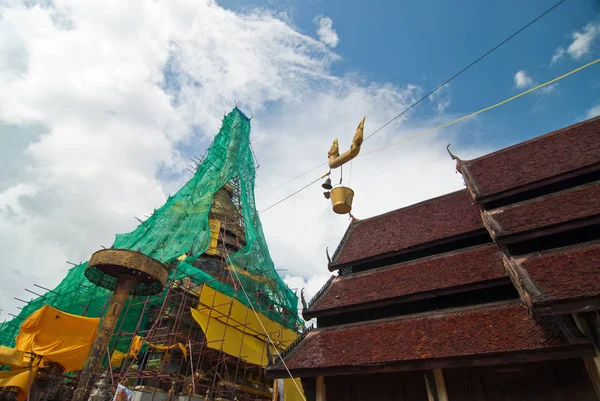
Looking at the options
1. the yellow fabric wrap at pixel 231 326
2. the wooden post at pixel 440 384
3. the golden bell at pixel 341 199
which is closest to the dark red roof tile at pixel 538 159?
the golden bell at pixel 341 199

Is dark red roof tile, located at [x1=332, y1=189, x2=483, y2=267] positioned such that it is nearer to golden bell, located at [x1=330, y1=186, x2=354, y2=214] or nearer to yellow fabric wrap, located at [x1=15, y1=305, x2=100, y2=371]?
golden bell, located at [x1=330, y1=186, x2=354, y2=214]

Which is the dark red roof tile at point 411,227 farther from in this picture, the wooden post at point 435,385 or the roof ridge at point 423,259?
the wooden post at point 435,385

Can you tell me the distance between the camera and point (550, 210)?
328 inches

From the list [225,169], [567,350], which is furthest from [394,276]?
[225,169]

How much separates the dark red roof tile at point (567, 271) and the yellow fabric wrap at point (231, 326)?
453 inches

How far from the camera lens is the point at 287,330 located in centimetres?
2020

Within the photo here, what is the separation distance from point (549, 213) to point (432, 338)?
412cm

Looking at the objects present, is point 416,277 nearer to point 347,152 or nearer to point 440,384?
point 440,384

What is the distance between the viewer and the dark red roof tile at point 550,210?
7688 millimetres

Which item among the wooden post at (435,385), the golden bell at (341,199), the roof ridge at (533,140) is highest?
the roof ridge at (533,140)

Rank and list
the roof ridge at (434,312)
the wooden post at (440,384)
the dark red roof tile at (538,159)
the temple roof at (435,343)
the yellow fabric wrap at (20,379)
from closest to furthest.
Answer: the temple roof at (435,343) < the wooden post at (440,384) < the roof ridge at (434,312) < the dark red roof tile at (538,159) < the yellow fabric wrap at (20,379)

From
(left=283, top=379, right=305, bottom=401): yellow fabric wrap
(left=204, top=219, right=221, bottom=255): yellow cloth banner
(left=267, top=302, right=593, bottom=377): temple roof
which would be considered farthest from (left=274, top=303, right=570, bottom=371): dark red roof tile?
(left=204, top=219, right=221, bottom=255): yellow cloth banner

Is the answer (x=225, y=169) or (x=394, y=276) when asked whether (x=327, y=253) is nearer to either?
(x=394, y=276)

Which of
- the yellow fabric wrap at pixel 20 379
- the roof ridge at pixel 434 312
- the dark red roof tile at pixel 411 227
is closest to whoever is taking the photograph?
the roof ridge at pixel 434 312
